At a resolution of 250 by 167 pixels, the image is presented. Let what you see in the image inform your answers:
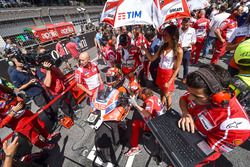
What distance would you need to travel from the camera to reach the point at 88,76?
11.7 feet

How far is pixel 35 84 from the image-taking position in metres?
3.92

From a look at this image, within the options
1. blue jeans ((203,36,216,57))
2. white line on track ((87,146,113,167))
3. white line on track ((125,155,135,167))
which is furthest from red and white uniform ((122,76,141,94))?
blue jeans ((203,36,216,57))

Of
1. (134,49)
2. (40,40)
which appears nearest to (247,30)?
(134,49)

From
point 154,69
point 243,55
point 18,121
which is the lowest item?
point 154,69

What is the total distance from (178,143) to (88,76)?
2.77 meters

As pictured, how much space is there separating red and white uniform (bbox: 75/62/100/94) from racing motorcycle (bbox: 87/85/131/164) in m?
1.14

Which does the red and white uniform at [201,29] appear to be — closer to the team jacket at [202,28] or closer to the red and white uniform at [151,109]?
the team jacket at [202,28]

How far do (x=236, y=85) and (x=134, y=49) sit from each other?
264 cm

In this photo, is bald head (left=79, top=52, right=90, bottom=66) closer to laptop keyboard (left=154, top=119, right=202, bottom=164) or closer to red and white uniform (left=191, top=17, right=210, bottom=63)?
laptop keyboard (left=154, top=119, right=202, bottom=164)

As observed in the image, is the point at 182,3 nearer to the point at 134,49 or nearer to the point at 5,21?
the point at 134,49

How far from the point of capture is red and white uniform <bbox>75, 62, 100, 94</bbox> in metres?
3.48

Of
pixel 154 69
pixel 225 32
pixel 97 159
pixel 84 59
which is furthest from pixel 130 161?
pixel 225 32

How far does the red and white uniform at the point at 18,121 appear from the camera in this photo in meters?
2.59

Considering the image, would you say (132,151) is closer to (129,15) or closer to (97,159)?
(97,159)
